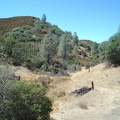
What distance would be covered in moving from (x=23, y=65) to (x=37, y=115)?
25.3m

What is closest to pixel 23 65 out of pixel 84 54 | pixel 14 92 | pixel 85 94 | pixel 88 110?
pixel 85 94

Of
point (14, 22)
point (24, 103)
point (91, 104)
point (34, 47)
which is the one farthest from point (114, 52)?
point (14, 22)

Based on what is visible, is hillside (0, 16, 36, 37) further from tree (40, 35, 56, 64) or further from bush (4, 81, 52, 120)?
bush (4, 81, 52, 120)

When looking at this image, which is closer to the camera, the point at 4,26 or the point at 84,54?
the point at 84,54

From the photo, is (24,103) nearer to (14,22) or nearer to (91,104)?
(91,104)

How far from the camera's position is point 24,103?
39.7 ft

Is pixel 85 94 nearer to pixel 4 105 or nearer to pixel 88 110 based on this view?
pixel 88 110

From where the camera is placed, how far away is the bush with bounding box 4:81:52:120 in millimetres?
11872

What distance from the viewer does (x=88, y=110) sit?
54.6ft

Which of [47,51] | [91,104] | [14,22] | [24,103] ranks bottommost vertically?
[91,104]

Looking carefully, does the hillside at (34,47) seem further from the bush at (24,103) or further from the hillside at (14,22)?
the bush at (24,103)

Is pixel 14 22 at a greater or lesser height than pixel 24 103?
greater

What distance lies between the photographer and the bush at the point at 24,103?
11.9m

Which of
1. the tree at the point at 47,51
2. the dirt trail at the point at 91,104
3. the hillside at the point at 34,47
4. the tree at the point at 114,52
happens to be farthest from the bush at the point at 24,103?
the tree at the point at 47,51
